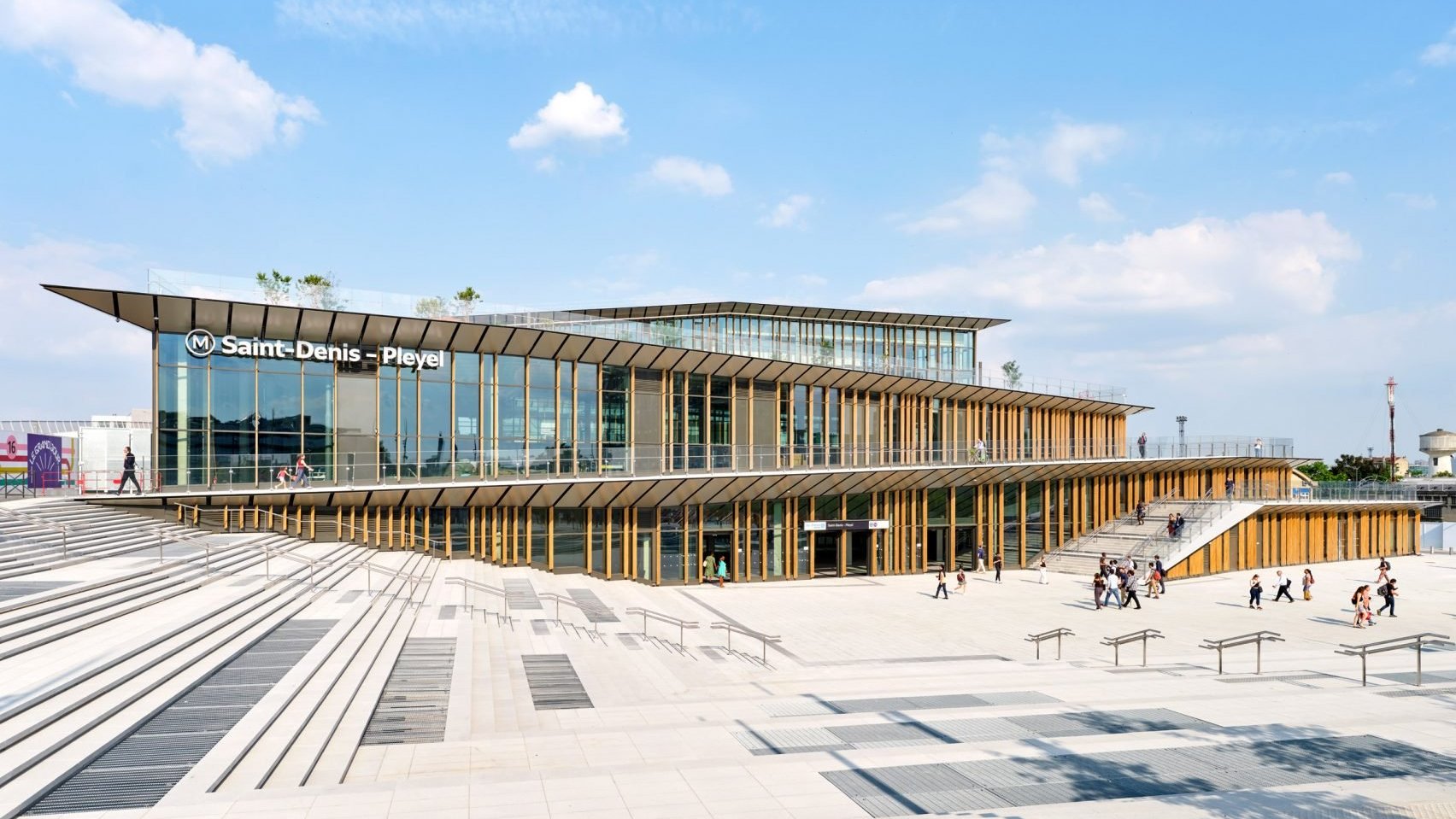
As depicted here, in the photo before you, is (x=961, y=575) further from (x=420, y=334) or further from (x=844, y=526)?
(x=420, y=334)

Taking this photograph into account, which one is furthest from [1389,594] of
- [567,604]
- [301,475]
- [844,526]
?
[301,475]

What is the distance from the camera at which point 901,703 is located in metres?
13.1

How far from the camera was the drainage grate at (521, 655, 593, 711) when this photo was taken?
40.6 ft

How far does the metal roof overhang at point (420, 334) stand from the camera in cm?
2283

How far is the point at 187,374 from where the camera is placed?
23.8m

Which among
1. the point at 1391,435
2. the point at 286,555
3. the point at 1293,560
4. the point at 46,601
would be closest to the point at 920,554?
the point at 1293,560

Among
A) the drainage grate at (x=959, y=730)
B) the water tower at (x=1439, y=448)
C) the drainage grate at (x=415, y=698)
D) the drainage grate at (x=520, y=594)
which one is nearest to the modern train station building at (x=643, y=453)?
the drainage grate at (x=520, y=594)

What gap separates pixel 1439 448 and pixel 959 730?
393ft

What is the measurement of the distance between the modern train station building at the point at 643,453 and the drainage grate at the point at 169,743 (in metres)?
14.5

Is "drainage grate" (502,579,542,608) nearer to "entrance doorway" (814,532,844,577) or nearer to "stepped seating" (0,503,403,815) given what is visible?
"stepped seating" (0,503,403,815)

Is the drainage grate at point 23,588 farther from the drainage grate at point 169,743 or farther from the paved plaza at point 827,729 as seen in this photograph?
the drainage grate at point 169,743

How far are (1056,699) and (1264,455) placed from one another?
39619 mm

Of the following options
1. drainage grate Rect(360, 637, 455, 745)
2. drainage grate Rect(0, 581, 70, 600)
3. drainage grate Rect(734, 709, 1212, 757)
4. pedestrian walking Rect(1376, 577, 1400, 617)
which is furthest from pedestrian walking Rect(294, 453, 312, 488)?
pedestrian walking Rect(1376, 577, 1400, 617)

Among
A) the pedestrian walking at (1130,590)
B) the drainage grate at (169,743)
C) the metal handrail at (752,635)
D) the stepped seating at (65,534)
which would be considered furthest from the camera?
the pedestrian walking at (1130,590)
